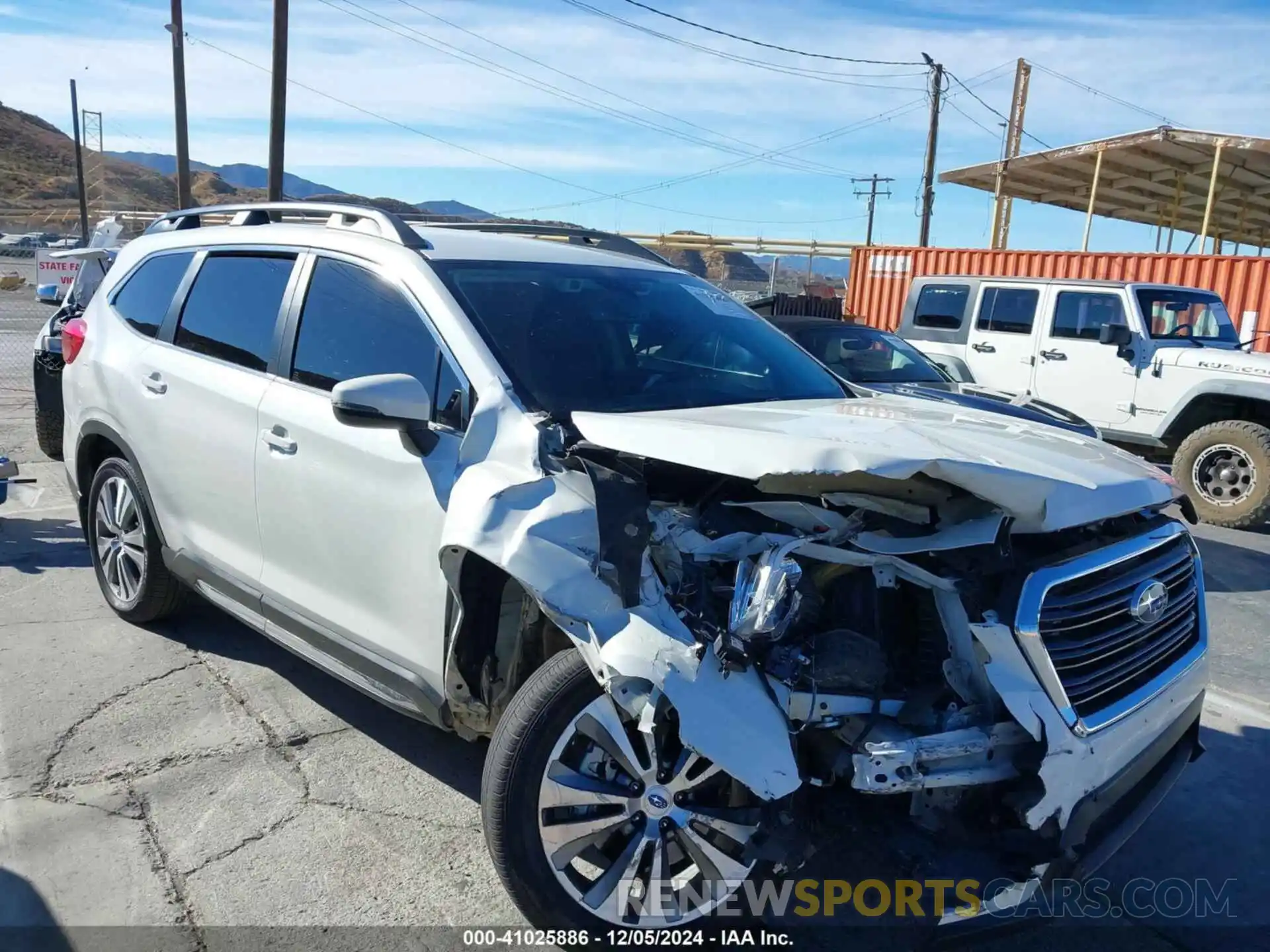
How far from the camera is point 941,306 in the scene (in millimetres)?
11477

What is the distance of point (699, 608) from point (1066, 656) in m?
0.95

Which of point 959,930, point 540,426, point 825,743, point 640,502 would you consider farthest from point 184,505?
point 959,930

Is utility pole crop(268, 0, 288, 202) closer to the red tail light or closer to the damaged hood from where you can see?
the red tail light

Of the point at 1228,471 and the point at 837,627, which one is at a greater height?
the point at 837,627

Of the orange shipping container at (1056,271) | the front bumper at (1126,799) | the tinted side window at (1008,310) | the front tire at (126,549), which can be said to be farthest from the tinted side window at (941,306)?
the front tire at (126,549)


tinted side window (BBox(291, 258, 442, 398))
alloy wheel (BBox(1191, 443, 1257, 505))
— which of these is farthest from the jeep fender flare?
tinted side window (BBox(291, 258, 442, 398))

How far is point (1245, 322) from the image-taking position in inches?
472

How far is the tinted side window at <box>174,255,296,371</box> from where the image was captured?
151 inches

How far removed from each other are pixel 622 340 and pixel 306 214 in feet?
5.12

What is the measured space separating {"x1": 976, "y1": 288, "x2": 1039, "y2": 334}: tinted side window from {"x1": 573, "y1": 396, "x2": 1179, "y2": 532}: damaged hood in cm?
781

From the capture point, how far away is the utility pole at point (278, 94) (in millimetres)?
16203

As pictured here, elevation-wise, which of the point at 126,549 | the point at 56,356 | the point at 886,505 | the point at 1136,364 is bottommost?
the point at 126,549

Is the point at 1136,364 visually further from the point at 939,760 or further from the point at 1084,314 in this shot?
the point at 939,760

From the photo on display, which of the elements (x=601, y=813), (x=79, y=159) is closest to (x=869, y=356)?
(x=601, y=813)
